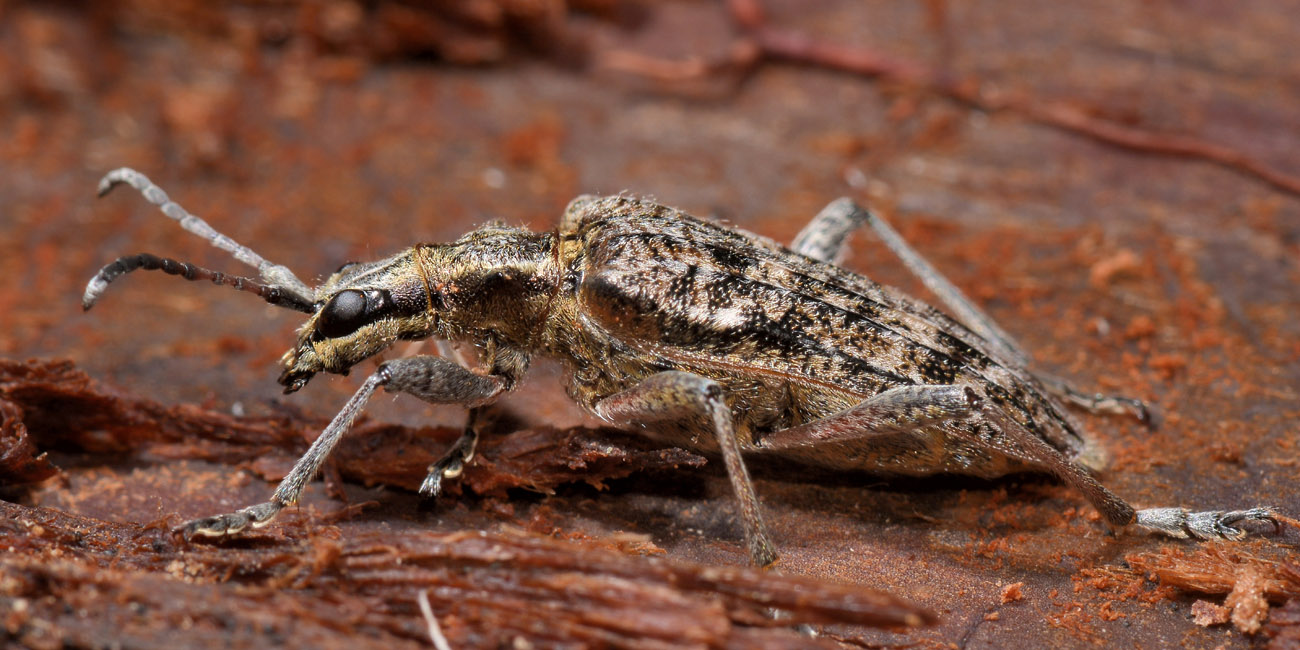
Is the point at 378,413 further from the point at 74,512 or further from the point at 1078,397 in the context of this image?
the point at 1078,397

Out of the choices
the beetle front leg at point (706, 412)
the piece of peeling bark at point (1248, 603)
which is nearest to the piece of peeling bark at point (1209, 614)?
the piece of peeling bark at point (1248, 603)

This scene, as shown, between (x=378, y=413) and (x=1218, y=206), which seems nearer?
(x=378, y=413)

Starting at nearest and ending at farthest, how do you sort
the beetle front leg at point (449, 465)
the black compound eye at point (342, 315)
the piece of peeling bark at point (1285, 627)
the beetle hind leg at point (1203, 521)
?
the piece of peeling bark at point (1285, 627) → the beetle hind leg at point (1203, 521) → the beetle front leg at point (449, 465) → the black compound eye at point (342, 315)

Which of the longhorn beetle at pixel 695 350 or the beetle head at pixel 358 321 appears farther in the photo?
the beetle head at pixel 358 321

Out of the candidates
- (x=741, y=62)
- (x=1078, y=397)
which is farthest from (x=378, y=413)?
(x=741, y=62)

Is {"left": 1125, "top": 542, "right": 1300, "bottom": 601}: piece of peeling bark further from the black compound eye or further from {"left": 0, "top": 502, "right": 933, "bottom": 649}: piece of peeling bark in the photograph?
the black compound eye

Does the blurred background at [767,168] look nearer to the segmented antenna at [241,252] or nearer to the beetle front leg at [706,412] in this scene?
the beetle front leg at [706,412]
